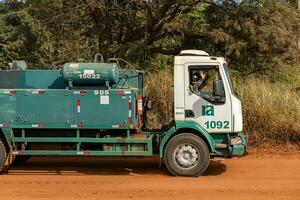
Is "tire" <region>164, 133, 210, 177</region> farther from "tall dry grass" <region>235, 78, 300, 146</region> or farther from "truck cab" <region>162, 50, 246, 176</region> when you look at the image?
"tall dry grass" <region>235, 78, 300, 146</region>

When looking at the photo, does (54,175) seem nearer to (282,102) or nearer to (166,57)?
(282,102)

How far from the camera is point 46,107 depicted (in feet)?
36.1

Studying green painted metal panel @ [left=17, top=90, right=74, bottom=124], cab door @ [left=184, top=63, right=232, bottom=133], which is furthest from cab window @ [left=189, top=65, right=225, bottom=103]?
green painted metal panel @ [left=17, top=90, right=74, bottom=124]

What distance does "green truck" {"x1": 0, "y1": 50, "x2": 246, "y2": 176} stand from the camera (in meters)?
10.9

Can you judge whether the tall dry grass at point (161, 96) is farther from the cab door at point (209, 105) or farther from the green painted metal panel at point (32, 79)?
the green painted metal panel at point (32, 79)

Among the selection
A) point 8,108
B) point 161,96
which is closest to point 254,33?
point 161,96

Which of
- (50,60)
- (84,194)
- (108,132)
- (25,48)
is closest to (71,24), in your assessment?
(50,60)

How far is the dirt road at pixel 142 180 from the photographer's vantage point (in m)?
9.20

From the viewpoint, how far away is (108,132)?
11.2 m

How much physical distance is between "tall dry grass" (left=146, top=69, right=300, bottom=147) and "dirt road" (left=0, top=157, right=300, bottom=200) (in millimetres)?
1687

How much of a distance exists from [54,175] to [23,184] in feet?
3.74

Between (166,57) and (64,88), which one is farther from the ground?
(166,57)

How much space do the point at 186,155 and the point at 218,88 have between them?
1537 millimetres

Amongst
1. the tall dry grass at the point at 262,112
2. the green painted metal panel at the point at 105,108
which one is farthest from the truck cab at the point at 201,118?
the tall dry grass at the point at 262,112
